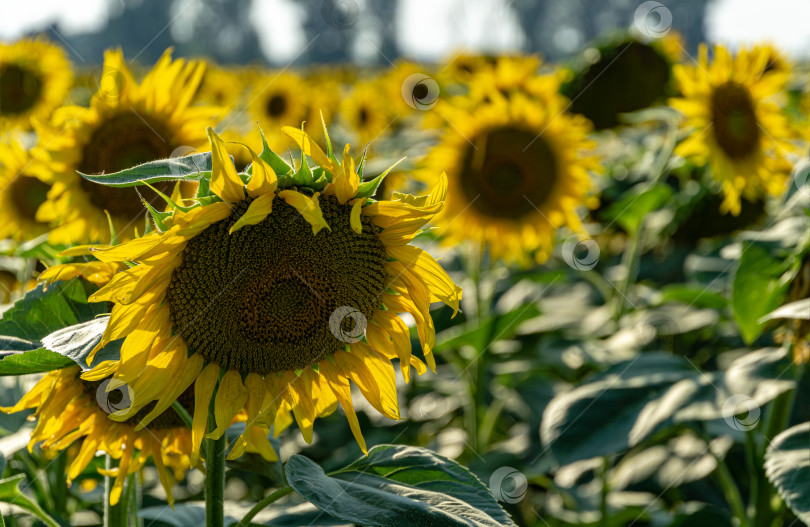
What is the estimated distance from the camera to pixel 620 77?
355cm

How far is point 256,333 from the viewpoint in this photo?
1.08 metres

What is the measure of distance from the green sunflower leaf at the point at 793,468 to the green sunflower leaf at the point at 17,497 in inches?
50.8

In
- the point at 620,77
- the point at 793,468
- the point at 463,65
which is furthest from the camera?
the point at 463,65

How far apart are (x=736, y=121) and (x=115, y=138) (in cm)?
208

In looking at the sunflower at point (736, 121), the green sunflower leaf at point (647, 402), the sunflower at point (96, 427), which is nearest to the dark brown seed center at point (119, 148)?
the sunflower at point (96, 427)

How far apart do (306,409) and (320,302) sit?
16 centimetres

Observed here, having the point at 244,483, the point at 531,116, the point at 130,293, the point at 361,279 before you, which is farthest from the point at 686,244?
the point at 130,293

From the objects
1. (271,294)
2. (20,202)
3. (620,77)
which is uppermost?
(620,77)

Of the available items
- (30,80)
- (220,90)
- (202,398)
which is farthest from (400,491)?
(220,90)

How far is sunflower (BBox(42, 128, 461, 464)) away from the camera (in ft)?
3.31

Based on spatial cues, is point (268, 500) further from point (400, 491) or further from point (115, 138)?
point (115, 138)

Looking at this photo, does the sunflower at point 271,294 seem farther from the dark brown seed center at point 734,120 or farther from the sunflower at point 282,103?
the sunflower at point 282,103

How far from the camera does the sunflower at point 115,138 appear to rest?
1947 mm

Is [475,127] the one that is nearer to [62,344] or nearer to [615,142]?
[615,142]
